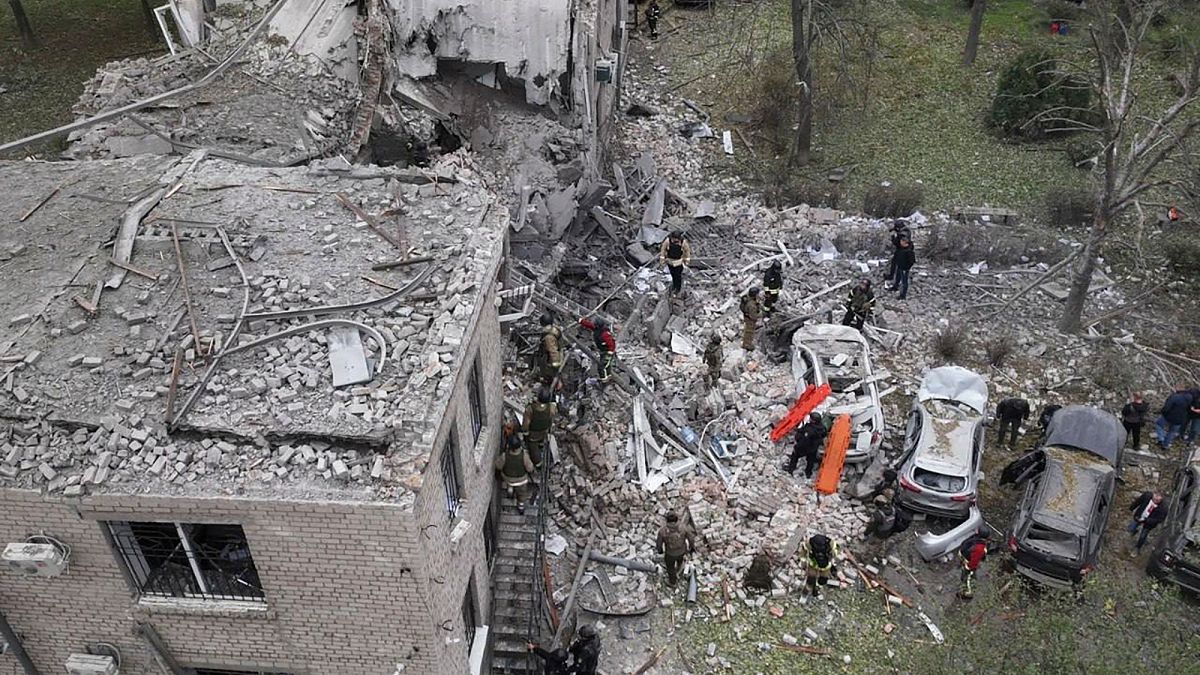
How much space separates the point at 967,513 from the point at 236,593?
10.7 metres

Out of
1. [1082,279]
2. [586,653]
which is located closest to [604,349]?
[586,653]

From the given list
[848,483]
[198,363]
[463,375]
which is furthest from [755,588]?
[198,363]

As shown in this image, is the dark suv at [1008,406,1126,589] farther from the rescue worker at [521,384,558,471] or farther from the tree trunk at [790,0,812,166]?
the tree trunk at [790,0,812,166]

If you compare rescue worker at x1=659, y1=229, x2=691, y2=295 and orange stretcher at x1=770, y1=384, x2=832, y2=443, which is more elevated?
rescue worker at x1=659, y1=229, x2=691, y2=295

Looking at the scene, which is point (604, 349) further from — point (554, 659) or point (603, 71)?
point (603, 71)

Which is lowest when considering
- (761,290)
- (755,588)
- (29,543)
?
(755,588)

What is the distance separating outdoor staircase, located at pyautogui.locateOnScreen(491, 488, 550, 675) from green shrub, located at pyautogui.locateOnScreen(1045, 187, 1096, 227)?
598 inches

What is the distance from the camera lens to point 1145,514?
Answer: 13516 mm

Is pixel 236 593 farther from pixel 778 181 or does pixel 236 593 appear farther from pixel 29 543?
pixel 778 181

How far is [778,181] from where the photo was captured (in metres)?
22.6

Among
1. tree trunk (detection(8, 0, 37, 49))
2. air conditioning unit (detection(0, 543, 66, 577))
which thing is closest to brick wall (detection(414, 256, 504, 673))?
air conditioning unit (detection(0, 543, 66, 577))

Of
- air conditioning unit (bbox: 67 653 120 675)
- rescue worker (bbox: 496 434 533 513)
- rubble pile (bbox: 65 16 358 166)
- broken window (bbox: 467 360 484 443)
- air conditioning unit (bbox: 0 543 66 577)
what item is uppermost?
rubble pile (bbox: 65 16 358 166)

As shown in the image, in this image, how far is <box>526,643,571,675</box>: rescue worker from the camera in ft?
37.1

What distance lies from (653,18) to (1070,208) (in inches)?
625
